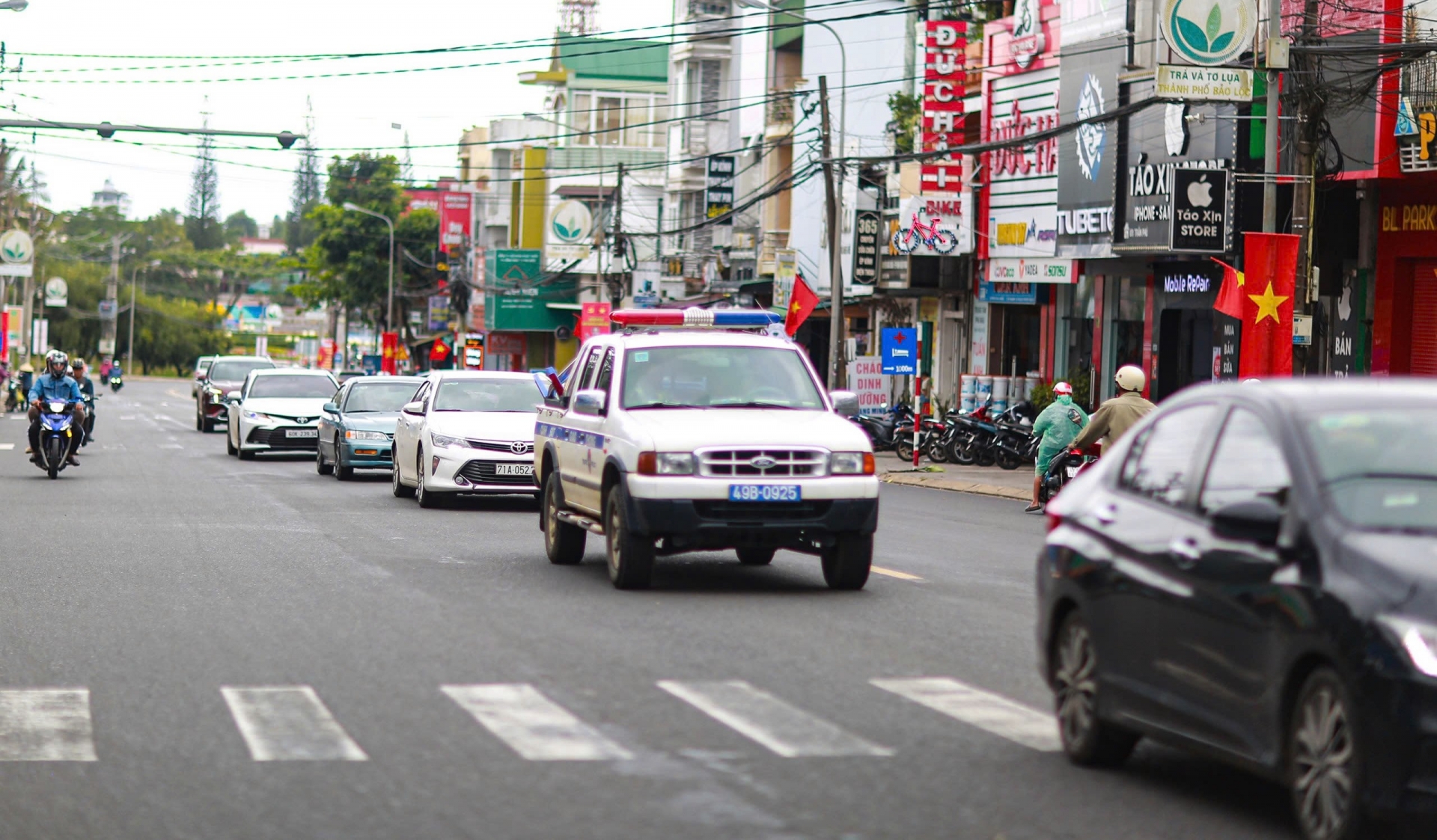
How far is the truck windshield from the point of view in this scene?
1443 centimetres

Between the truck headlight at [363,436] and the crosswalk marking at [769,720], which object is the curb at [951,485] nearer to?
the truck headlight at [363,436]

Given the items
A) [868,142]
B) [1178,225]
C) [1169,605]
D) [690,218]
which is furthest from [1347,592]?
[690,218]

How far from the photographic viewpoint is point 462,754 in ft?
25.8

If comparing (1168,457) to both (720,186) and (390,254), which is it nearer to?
(720,186)

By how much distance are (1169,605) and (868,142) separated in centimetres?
4390

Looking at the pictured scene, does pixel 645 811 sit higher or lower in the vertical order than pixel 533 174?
lower

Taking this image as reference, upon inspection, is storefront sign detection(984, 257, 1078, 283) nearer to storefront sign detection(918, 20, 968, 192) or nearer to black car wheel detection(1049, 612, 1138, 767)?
storefront sign detection(918, 20, 968, 192)

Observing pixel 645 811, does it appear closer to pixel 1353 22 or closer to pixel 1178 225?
pixel 1353 22

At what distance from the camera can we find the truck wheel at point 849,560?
13820 mm

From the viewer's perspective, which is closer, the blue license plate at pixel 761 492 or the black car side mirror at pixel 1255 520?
the black car side mirror at pixel 1255 520

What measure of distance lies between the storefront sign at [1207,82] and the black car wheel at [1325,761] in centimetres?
1827

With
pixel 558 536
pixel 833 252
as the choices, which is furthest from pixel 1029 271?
pixel 558 536

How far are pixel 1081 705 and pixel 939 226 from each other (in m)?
33.7

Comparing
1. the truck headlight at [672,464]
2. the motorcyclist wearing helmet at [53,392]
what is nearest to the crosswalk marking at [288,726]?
the truck headlight at [672,464]
